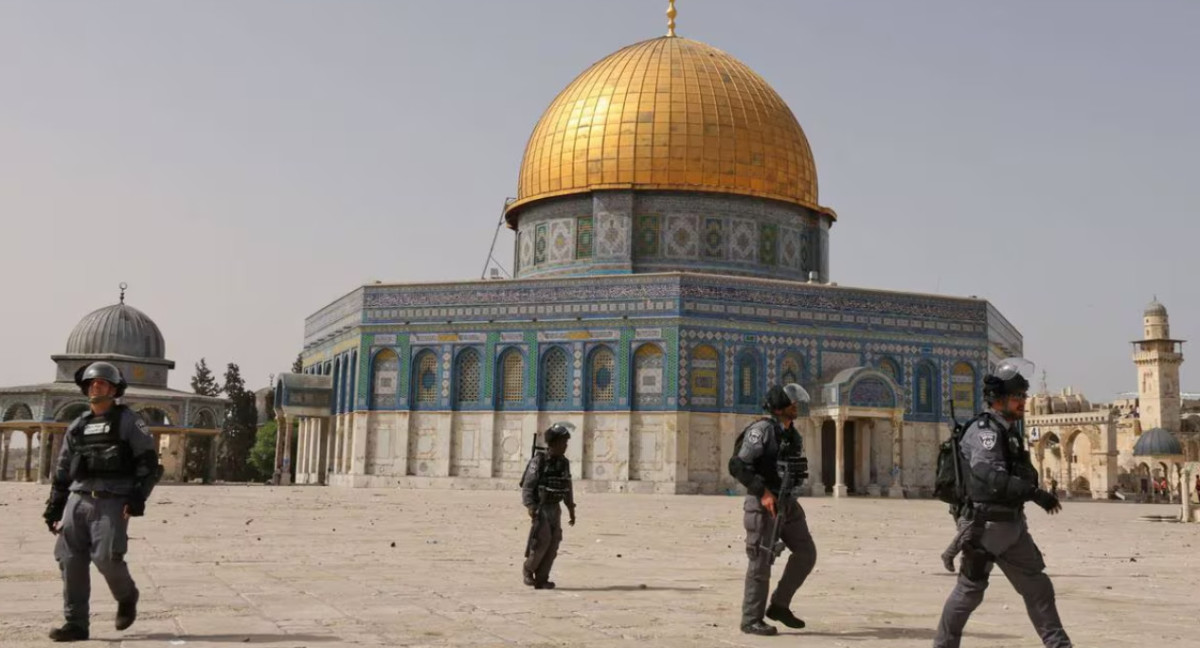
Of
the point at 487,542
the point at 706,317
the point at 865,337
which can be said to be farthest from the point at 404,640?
the point at 865,337

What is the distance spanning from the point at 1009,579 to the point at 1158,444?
3208cm

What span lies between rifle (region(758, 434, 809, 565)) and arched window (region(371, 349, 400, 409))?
30.0 meters

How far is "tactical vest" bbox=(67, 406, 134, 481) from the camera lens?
6.71 m

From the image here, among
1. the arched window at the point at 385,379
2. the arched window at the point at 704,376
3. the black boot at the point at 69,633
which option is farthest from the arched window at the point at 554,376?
the black boot at the point at 69,633

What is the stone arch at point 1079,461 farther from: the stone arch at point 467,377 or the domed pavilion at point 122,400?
the domed pavilion at point 122,400

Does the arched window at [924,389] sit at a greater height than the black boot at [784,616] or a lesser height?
greater

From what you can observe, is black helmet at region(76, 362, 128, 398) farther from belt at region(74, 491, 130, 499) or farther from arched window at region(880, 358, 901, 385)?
arched window at region(880, 358, 901, 385)

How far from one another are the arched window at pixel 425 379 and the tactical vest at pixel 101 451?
29.7 m

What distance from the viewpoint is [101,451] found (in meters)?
6.73

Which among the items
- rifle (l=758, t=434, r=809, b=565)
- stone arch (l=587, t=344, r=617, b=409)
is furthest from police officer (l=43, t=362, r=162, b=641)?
stone arch (l=587, t=344, r=617, b=409)

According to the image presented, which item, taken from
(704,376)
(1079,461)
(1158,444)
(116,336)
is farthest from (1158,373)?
(116,336)

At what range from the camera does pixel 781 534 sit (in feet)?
25.3

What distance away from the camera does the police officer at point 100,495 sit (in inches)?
258

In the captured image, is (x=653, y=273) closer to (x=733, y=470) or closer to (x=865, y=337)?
(x=865, y=337)
